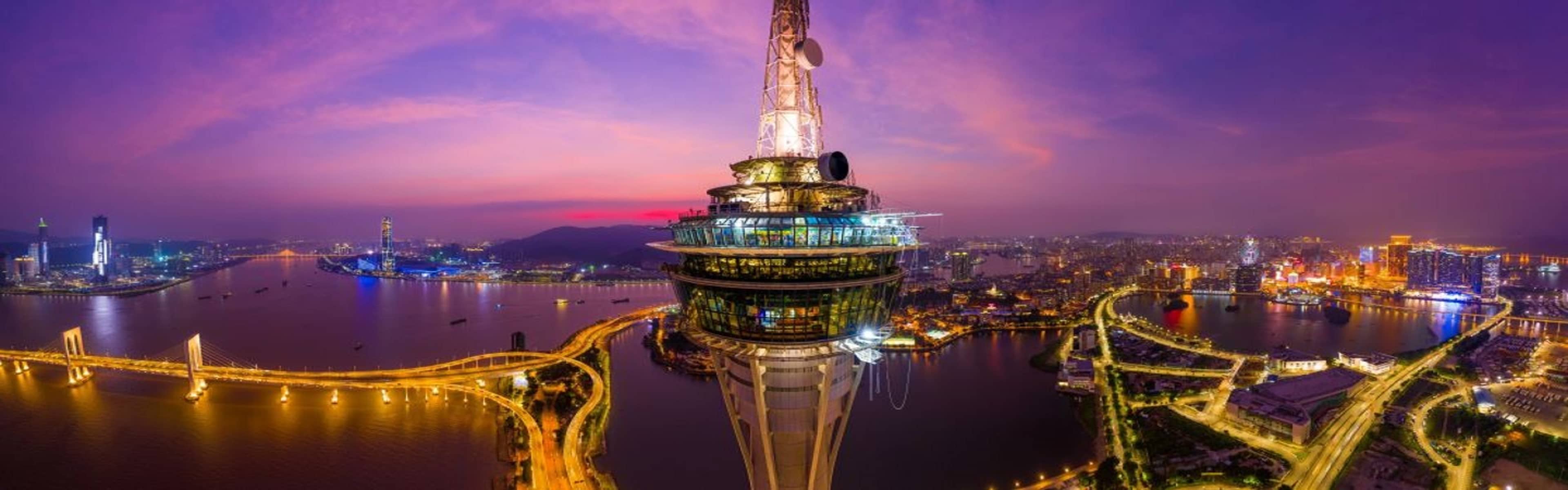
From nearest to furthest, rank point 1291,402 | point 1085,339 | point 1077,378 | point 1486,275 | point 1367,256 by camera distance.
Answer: point 1291,402, point 1077,378, point 1085,339, point 1486,275, point 1367,256

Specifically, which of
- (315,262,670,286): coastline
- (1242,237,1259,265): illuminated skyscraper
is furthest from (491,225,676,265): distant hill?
(1242,237,1259,265): illuminated skyscraper

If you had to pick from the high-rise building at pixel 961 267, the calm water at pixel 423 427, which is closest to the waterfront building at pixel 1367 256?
the high-rise building at pixel 961 267

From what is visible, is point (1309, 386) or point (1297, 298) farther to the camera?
point (1297, 298)

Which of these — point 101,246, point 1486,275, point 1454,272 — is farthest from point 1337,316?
point 101,246

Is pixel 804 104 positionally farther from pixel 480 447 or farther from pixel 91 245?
pixel 91 245

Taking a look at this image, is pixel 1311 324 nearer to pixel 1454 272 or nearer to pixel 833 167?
pixel 1454 272

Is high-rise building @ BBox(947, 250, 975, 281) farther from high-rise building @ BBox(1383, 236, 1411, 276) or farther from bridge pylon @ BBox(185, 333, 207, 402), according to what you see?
bridge pylon @ BBox(185, 333, 207, 402)

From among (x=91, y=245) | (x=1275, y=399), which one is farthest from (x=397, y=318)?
(x=91, y=245)

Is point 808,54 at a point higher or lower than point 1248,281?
higher
